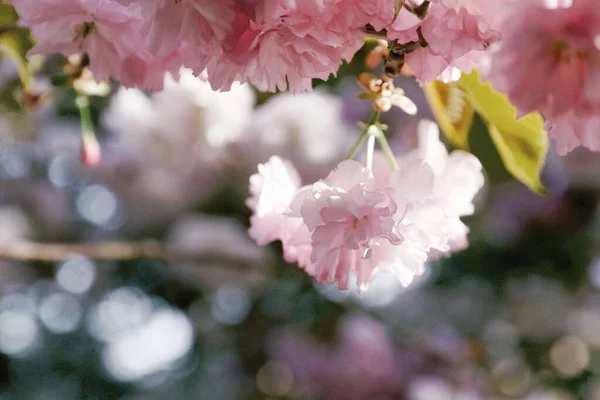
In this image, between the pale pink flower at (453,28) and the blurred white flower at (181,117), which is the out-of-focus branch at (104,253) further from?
the pale pink flower at (453,28)

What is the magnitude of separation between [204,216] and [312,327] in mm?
343

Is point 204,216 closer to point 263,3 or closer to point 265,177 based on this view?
point 265,177

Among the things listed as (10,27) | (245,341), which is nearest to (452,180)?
(10,27)

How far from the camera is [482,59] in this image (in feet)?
1.09

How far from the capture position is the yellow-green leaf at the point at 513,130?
40cm

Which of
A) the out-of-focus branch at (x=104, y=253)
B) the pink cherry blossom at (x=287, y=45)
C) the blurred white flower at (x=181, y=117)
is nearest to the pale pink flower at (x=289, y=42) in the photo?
the pink cherry blossom at (x=287, y=45)

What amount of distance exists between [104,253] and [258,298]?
2.62ft

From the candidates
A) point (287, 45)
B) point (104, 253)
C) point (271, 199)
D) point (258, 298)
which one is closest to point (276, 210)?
point (271, 199)

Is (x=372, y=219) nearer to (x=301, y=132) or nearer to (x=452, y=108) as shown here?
(x=452, y=108)

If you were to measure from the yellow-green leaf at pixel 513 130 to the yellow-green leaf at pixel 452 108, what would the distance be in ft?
0.13

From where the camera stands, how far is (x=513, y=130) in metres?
0.41

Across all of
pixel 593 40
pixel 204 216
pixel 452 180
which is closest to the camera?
pixel 593 40

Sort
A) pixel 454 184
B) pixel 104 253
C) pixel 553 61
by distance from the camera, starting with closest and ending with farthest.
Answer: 1. pixel 553 61
2. pixel 454 184
3. pixel 104 253

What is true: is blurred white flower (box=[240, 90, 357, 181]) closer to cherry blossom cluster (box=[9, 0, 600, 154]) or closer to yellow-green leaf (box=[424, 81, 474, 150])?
yellow-green leaf (box=[424, 81, 474, 150])
